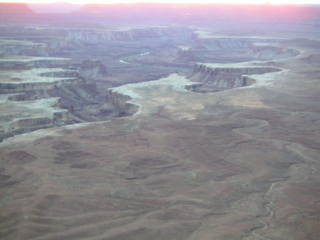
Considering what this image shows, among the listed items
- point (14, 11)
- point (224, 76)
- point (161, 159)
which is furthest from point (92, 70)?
point (14, 11)

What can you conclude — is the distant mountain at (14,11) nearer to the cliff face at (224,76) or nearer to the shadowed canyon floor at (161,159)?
the shadowed canyon floor at (161,159)

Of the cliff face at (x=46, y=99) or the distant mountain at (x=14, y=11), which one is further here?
the distant mountain at (x=14, y=11)

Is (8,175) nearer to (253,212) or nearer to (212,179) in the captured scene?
(212,179)

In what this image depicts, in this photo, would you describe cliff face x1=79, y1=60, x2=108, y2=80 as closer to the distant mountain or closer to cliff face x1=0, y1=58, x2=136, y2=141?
cliff face x1=0, y1=58, x2=136, y2=141

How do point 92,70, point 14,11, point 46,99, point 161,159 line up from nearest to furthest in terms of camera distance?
point 161,159 → point 46,99 → point 92,70 → point 14,11

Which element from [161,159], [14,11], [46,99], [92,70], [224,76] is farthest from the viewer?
[14,11]

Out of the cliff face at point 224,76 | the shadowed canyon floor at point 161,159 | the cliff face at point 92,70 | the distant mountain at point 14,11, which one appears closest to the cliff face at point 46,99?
the shadowed canyon floor at point 161,159

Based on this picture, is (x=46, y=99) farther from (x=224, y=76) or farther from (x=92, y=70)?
(x=92, y=70)

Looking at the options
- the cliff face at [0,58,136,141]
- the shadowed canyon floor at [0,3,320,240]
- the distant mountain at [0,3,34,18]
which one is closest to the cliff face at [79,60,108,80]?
the cliff face at [0,58,136,141]

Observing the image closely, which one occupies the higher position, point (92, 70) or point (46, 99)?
point (46, 99)
